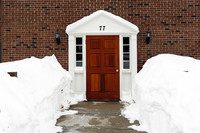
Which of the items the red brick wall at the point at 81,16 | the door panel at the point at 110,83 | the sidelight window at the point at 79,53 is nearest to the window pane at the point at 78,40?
the sidelight window at the point at 79,53

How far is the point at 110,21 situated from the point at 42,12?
254 cm

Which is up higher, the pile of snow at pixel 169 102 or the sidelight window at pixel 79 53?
the sidelight window at pixel 79 53

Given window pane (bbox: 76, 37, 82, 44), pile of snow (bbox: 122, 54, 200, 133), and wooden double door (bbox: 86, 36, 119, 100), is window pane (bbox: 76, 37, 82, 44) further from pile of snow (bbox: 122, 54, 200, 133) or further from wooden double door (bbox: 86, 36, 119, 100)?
pile of snow (bbox: 122, 54, 200, 133)

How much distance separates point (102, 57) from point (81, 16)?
67.1 inches

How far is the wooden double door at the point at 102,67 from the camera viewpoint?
688 cm

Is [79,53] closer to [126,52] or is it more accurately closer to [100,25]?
[100,25]

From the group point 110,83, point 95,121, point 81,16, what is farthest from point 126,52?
point 95,121

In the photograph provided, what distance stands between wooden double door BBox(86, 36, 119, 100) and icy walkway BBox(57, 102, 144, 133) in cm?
117

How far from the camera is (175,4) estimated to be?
22.7 ft

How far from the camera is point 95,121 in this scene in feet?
14.8

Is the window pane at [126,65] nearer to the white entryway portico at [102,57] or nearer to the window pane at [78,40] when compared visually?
the white entryway portico at [102,57]

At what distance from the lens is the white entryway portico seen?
681 centimetres

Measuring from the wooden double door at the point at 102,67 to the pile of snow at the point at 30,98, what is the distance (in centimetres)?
147

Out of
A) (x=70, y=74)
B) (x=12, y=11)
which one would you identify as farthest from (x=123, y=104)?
(x=12, y=11)
